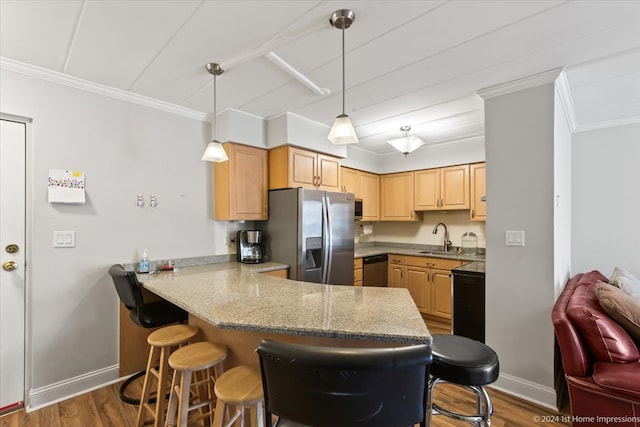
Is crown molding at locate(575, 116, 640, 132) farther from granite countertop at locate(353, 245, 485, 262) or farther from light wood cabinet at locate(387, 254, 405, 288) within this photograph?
light wood cabinet at locate(387, 254, 405, 288)

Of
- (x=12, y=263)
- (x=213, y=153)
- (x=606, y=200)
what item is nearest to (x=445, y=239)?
(x=606, y=200)

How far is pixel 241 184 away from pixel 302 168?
27.0 inches

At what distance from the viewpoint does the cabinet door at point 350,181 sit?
13.7ft

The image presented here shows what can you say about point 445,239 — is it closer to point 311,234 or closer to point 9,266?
point 311,234

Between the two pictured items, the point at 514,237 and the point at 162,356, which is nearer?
the point at 162,356

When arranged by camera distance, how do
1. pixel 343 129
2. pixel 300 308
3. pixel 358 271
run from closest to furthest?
pixel 300 308 < pixel 343 129 < pixel 358 271

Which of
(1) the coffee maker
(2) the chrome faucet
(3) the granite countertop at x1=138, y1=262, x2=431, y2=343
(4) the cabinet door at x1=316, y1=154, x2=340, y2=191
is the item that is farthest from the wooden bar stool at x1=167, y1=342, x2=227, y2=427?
(2) the chrome faucet

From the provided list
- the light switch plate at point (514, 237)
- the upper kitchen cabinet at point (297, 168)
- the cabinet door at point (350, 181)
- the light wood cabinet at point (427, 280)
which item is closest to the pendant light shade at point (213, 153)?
the upper kitchen cabinet at point (297, 168)

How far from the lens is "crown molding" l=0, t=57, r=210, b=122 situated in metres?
2.07

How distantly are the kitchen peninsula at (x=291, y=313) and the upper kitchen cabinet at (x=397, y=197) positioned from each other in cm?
306

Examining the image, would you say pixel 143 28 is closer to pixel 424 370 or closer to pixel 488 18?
pixel 488 18

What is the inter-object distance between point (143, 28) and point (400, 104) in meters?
2.11

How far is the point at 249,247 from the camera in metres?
3.16

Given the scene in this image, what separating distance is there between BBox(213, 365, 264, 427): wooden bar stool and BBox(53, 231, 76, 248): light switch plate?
1873mm
